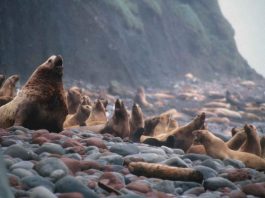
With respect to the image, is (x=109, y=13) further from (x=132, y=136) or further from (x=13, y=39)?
(x=132, y=136)

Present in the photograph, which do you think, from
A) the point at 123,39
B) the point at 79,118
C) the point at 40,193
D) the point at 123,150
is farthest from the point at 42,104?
the point at 123,39

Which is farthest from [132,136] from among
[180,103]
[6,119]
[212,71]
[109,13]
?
[212,71]

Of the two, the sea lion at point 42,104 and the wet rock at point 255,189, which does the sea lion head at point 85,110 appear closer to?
the sea lion at point 42,104

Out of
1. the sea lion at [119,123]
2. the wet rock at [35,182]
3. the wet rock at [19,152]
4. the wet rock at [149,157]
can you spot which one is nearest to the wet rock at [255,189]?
the wet rock at [149,157]

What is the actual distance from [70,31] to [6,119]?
21.0 meters

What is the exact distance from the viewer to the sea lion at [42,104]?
5828 millimetres

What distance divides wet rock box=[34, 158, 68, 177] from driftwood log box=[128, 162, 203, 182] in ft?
2.75

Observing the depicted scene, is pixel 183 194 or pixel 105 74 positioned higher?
pixel 105 74

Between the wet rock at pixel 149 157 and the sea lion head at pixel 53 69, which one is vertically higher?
the sea lion head at pixel 53 69

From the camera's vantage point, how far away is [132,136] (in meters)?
7.72

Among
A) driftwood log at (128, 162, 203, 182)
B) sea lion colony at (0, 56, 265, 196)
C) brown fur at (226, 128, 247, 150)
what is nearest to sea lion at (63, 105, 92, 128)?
sea lion colony at (0, 56, 265, 196)

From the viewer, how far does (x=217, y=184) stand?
4.16 m

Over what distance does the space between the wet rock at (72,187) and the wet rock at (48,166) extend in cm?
31

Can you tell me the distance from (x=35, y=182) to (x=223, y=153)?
390cm
